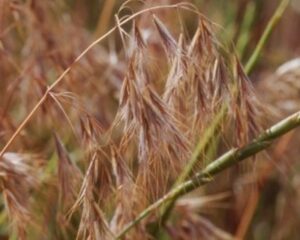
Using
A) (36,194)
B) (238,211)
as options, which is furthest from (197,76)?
(238,211)

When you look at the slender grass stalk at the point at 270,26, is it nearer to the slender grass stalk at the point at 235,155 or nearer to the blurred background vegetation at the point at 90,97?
the blurred background vegetation at the point at 90,97

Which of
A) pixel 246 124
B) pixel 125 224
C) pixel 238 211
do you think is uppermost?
pixel 246 124

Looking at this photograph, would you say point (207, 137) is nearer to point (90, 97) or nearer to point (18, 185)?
point (18, 185)

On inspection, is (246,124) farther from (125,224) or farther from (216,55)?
(125,224)

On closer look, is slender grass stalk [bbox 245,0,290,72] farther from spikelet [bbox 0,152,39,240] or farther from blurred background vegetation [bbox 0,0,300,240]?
spikelet [bbox 0,152,39,240]

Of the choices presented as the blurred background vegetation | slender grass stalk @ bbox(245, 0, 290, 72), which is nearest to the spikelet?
the blurred background vegetation

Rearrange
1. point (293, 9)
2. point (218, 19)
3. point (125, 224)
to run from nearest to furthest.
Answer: point (125, 224), point (218, 19), point (293, 9)

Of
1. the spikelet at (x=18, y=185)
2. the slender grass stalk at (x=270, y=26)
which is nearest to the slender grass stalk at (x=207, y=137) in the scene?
the slender grass stalk at (x=270, y=26)

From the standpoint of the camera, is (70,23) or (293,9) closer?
(70,23)
